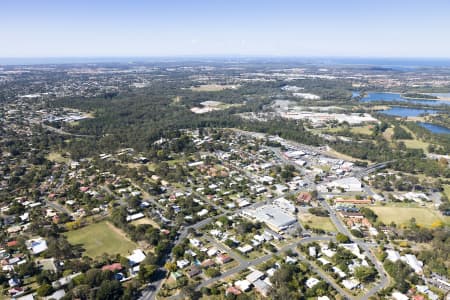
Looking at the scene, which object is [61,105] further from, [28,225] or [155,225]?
[155,225]

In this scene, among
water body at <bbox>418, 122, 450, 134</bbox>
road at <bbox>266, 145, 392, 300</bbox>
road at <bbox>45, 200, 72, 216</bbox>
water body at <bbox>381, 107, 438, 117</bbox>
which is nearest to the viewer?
road at <bbox>266, 145, 392, 300</bbox>

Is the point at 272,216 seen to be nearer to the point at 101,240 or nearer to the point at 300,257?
the point at 300,257

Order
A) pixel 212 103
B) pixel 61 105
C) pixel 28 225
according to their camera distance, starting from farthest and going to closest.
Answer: pixel 212 103 → pixel 61 105 → pixel 28 225

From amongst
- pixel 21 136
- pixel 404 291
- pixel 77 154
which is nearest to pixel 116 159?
pixel 77 154

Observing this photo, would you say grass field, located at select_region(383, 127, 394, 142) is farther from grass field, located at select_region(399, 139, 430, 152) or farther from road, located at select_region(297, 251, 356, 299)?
road, located at select_region(297, 251, 356, 299)

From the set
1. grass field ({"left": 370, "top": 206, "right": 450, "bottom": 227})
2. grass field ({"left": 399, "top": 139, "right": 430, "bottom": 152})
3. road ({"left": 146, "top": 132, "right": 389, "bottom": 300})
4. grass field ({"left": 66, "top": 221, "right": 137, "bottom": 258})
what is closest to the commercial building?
road ({"left": 146, "top": 132, "right": 389, "bottom": 300})

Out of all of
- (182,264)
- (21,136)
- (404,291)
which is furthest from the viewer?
(21,136)

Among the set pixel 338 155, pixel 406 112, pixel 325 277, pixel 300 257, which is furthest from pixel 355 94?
pixel 325 277
